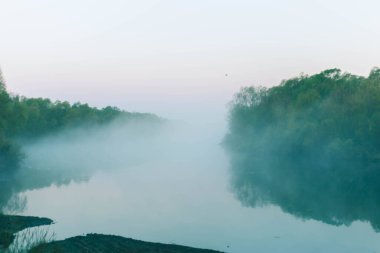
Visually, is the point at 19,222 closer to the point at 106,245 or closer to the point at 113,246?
the point at 106,245

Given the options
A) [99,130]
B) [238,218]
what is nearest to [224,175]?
[238,218]

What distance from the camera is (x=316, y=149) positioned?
9112cm

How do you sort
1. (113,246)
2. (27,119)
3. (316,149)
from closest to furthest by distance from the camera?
1. (113,246)
2. (316,149)
3. (27,119)

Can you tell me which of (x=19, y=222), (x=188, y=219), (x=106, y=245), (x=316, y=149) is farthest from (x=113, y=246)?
(x=316, y=149)

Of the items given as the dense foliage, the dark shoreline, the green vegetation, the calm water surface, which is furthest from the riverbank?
the green vegetation

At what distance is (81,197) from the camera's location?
2089 inches

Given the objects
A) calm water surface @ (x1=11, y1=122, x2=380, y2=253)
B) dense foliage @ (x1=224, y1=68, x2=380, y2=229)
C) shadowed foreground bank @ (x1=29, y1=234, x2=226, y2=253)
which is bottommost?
shadowed foreground bank @ (x1=29, y1=234, x2=226, y2=253)

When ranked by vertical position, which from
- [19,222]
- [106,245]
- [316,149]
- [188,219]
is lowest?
[106,245]

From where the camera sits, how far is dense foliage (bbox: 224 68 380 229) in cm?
5072

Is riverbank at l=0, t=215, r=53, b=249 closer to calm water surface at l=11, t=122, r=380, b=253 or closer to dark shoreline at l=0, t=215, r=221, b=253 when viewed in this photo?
dark shoreline at l=0, t=215, r=221, b=253

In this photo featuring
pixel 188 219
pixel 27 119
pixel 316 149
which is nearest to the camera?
pixel 188 219

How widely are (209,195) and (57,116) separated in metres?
106

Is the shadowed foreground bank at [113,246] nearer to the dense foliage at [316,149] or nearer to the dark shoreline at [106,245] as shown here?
the dark shoreline at [106,245]

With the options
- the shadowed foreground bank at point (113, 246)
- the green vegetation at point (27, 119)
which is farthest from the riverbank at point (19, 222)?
the green vegetation at point (27, 119)
